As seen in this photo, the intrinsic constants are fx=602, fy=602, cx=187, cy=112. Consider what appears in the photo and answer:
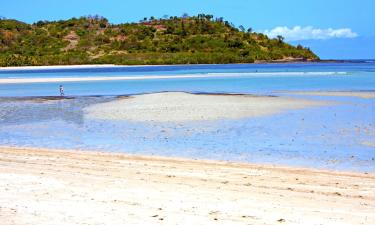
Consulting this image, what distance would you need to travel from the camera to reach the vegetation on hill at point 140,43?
121375mm

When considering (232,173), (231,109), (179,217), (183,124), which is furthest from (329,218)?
(231,109)

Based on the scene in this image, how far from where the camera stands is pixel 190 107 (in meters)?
26.5

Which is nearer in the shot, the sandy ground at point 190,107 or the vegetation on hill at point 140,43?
the sandy ground at point 190,107

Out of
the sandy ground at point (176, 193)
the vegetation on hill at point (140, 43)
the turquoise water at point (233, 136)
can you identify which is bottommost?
the turquoise water at point (233, 136)

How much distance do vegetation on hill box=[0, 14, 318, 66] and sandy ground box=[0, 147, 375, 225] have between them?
101 m

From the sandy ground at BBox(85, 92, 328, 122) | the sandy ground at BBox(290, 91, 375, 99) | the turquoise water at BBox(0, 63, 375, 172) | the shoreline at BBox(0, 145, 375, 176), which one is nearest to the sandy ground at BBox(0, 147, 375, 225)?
the shoreline at BBox(0, 145, 375, 176)

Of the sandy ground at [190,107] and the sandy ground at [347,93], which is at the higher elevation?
the sandy ground at [347,93]

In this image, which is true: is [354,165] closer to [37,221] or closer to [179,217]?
[179,217]

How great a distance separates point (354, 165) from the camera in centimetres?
1252

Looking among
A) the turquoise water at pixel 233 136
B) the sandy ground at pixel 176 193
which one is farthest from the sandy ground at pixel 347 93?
the sandy ground at pixel 176 193

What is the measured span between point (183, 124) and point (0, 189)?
11.1 meters

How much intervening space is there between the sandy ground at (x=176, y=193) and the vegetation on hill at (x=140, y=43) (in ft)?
332

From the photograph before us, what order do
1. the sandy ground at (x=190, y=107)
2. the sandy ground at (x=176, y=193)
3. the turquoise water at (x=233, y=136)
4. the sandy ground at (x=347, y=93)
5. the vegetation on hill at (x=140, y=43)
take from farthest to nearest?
1. the vegetation on hill at (x=140, y=43)
2. the sandy ground at (x=347, y=93)
3. the sandy ground at (x=190, y=107)
4. the turquoise water at (x=233, y=136)
5. the sandy ground at (x=176, y=193)

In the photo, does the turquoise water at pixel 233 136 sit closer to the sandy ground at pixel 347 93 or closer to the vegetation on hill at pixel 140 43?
the sandy ground at pixel 347 93
